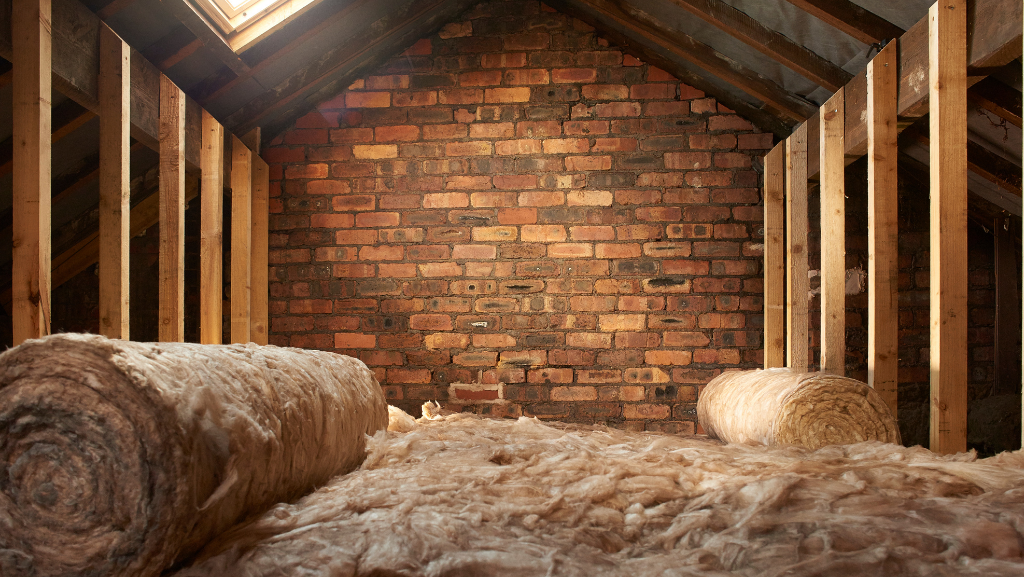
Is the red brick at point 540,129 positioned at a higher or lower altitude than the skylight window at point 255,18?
lower

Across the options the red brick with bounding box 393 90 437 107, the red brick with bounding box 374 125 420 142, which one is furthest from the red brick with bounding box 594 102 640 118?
the red brick with bounding box 374 125 420 142

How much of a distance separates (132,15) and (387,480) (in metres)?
1.92

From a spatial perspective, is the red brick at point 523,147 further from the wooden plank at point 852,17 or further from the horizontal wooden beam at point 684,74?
the wooden plank at point 852,17

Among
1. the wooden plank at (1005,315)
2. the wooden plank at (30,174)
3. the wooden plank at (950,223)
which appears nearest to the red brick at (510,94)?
the wooden plank at (950,223)

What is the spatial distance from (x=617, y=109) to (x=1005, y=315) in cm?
241

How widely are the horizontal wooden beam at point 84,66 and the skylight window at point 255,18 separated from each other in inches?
14.6

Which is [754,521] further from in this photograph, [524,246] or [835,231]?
[524,246]

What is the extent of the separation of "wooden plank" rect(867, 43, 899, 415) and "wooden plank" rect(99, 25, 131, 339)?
2574 millimetres

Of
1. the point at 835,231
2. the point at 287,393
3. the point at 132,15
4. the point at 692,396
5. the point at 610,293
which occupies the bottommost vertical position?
Answer: the point at 692,396

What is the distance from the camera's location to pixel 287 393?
130 cm

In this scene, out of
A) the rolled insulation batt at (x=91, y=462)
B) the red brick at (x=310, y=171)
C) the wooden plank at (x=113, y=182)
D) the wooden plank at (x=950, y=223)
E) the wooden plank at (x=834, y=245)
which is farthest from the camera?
the red brick at (x=310, y=171)

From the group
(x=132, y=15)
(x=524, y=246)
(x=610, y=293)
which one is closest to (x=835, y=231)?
(x=610, y=293)

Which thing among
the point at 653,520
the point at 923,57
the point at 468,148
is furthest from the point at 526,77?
the point at 653,520

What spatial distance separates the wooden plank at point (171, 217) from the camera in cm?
232
